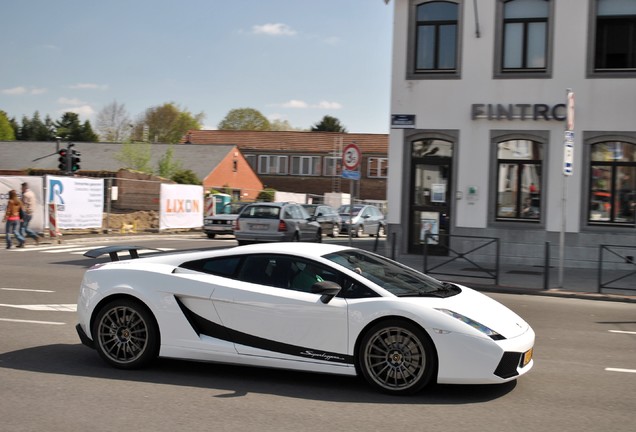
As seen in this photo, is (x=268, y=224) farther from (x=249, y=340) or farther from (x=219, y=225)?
(x=249, y=340)

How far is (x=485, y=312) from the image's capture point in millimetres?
6422

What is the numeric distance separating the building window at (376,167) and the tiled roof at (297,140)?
816 millimetres

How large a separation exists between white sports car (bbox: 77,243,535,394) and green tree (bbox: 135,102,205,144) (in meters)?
99.5

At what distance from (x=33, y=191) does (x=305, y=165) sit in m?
50.0

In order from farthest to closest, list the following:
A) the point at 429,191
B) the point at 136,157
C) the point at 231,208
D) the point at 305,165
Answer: the point at 305,165 → the point at 136,157 → the point at 231,208 → the point at 429,191

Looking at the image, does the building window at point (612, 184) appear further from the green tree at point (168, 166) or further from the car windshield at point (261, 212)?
the green tree at point (168, 166)

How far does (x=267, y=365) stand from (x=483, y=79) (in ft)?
49.4

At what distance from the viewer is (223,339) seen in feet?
21.7

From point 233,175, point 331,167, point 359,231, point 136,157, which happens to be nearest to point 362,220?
point 359,231

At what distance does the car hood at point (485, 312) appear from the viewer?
620cm

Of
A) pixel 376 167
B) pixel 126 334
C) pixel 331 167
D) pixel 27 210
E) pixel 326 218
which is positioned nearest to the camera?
pixel 126 334

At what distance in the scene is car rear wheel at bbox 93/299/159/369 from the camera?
22.4 ft

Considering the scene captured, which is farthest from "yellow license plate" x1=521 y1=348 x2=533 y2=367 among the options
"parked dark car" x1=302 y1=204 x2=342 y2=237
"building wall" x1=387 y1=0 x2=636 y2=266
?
"parked dark car" x1=302 y1=204 x2=342 y2=237

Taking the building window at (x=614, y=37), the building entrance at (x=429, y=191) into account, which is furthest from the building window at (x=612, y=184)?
the building entrance at (x=429, y=191)
